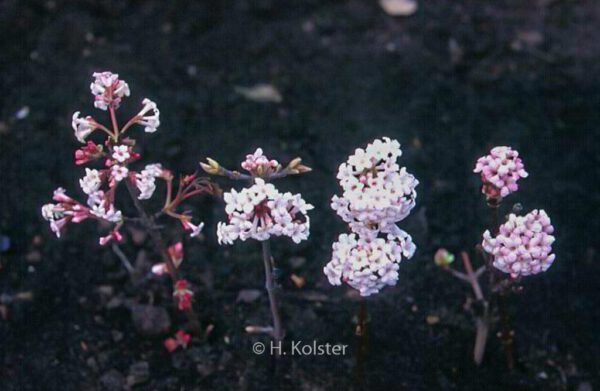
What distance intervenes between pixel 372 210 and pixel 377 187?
0.06 metres

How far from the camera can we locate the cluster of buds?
7.15ft

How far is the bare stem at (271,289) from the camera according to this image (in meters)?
2.42

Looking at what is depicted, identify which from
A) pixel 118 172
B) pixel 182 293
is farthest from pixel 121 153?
pixel 182 293

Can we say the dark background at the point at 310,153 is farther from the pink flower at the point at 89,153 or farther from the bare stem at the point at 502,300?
the pink flower at the point at 89,153

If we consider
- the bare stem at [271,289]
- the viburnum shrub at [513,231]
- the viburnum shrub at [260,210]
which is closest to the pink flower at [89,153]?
the viburnum shrub at [260,210]

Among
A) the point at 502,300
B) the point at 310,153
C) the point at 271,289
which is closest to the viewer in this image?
the point at 271,289

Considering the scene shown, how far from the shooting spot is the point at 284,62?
3.90 meters

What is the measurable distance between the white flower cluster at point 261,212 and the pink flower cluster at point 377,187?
12cm

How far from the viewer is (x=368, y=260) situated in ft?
7.27

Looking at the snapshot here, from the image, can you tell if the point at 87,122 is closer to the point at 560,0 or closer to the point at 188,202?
the point at 188,202

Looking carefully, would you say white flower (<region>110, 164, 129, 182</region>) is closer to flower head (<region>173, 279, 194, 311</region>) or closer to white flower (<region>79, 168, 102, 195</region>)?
white flower (<region>79, 168, 102, 195</region>)

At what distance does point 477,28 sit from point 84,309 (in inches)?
88.1

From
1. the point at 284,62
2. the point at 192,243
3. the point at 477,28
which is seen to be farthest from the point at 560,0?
the point at 192,243

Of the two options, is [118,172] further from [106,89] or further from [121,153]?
[106,89]
